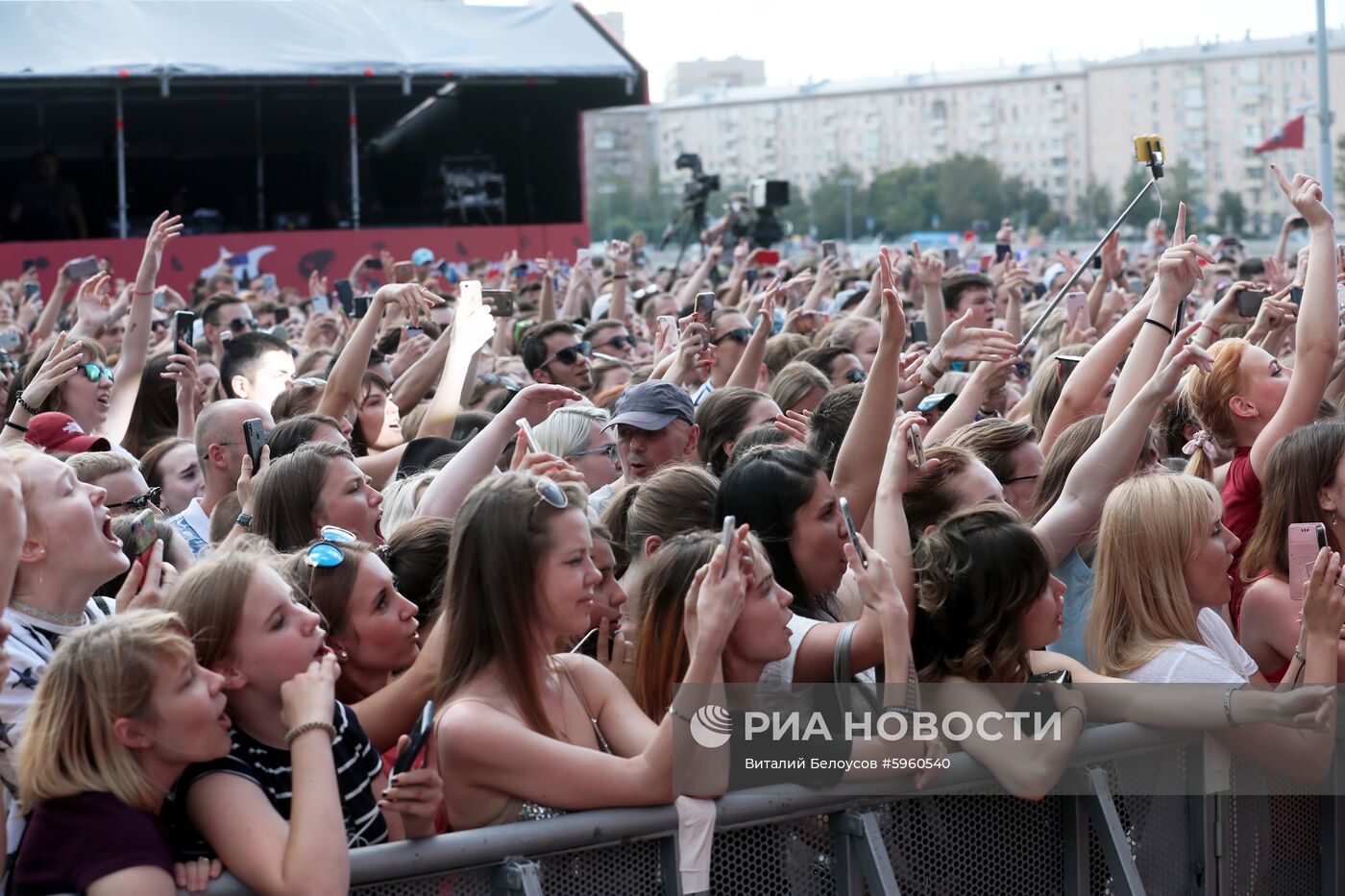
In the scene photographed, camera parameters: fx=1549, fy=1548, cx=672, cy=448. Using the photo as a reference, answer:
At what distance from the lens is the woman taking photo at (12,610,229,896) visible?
7.66ft

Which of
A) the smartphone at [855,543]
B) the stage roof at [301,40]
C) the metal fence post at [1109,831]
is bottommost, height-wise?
the metal fence post at [1109,831]

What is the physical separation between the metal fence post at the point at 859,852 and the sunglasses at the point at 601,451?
7.75 feet

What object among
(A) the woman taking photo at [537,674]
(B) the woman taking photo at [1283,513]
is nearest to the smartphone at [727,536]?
(A) the woman taking photo at [537,674]

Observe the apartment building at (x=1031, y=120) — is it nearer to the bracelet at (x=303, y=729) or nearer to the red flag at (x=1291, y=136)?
the red flag at (x=1291, y=136)

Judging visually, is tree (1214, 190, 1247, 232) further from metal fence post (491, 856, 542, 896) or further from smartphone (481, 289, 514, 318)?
metal fence post (491, 856, 542, 896)

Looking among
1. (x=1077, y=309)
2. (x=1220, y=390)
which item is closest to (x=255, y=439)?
(x=1220, y=390)

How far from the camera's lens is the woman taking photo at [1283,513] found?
3.75 metres

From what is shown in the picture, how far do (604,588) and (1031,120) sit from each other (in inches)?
4983

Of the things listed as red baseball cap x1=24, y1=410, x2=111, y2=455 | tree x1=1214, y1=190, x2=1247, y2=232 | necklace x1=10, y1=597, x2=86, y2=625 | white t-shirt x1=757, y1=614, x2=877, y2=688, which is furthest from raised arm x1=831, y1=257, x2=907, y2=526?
tree x1=1214, y1=190, x2=1247, y2=232

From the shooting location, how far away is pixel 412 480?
455 cm

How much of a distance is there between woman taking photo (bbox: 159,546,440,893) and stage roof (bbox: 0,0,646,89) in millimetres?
15733

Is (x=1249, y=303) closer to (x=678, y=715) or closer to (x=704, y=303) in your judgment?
(x=704, y=303)

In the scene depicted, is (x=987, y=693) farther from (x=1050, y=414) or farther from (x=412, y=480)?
(x=1050, y=414)

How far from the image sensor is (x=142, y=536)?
339cm
